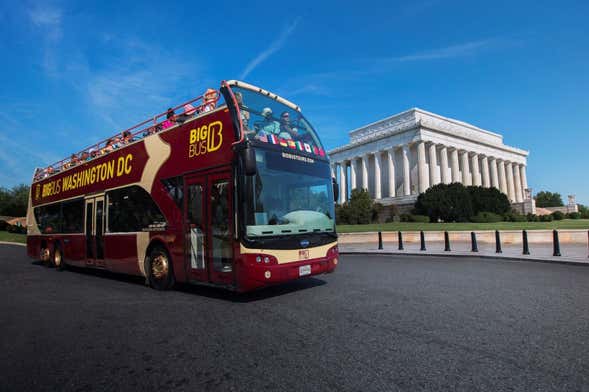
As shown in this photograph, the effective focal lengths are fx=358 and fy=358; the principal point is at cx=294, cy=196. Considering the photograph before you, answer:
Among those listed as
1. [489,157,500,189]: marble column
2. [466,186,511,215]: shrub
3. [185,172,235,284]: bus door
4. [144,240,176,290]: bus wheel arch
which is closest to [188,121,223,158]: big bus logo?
[185,172,235,284]: bus door

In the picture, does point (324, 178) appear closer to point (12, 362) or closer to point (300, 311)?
point (300, 311)

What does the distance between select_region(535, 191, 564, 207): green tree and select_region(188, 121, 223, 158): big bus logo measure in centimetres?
10767

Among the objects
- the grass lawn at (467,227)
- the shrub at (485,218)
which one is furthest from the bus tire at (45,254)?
the shrub at (485,218)

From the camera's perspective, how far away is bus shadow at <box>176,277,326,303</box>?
689cm

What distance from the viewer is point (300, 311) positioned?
222 inches

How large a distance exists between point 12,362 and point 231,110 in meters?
4.61

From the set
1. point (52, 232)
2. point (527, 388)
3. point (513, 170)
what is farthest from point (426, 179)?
point (527, 388)

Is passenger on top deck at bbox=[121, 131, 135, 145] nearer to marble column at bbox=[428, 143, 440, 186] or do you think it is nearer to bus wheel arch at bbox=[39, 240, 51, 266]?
bus wheel arch at bbox=[39, 240, 51, 266]

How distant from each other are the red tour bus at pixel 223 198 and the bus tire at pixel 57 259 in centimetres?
366

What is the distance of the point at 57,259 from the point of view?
491 inches

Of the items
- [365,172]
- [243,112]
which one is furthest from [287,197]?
[365,172]

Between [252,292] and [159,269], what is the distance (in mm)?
2127

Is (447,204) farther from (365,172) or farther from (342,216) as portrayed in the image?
(365,172)

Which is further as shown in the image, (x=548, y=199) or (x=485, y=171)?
(x=548, y=199)
